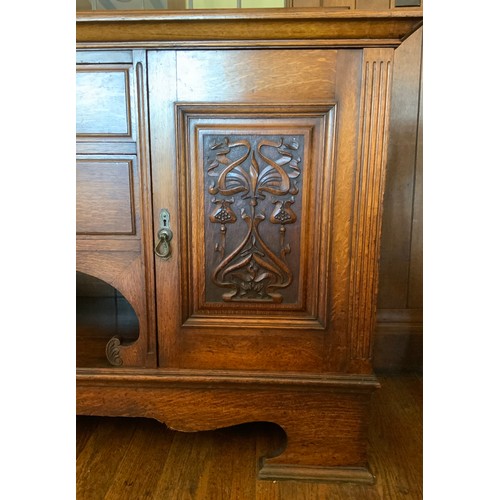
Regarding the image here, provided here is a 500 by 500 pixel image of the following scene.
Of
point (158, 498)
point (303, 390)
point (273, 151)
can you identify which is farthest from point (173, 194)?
point (158, 498)

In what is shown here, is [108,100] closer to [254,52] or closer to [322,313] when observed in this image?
[254,52]

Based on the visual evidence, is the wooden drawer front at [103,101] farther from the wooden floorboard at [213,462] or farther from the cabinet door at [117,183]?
the wooden floorboard at [213,462]

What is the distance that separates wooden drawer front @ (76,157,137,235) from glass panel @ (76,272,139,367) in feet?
1.06

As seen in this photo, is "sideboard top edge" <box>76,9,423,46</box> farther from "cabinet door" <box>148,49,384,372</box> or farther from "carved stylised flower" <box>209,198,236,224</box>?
"carved stylised flower" <box>209,198,236,224</box>

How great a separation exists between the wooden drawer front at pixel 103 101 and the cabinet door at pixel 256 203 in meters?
0.07

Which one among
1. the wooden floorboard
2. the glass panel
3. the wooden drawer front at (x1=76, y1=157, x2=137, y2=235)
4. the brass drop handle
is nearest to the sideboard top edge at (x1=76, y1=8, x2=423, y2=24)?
the wooden drawer front at (x1=76, y1=157, x2=137, y2=235)

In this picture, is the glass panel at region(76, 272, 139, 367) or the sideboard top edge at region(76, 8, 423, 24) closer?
the sideboard top edge at region(76, 8, 423, 24)

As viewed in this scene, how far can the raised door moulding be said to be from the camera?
855 millimetres

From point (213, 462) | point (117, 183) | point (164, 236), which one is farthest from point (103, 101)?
point (213, 462)

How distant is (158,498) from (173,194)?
0.70 m

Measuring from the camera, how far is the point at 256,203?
0.88m

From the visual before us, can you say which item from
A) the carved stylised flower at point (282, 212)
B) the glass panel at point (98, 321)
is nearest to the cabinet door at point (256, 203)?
the carved stylised flower at point (282, 212)

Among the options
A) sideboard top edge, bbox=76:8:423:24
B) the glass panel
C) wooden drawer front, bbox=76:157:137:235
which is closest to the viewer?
sideboard top edge, bbox=76:8:423:24

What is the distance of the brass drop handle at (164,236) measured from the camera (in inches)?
35.1
